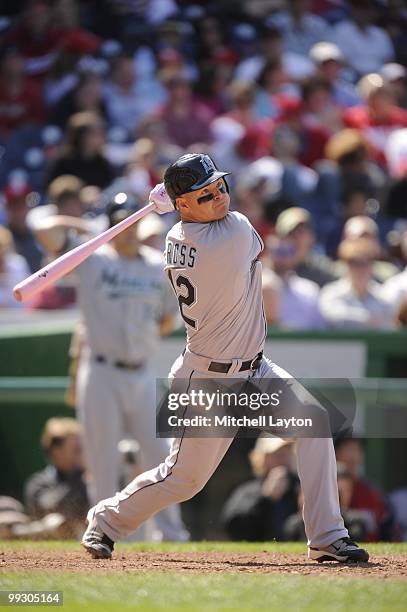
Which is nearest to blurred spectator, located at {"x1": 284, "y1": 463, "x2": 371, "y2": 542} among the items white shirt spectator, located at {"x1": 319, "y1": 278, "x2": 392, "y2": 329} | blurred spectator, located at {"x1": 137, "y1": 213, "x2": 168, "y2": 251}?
white shirt spectator, located at {"x1": 319, "y1": 278, "x2": 392, "y2": 329}

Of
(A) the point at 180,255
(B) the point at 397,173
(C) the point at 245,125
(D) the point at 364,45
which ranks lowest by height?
(B) the point at 397,173

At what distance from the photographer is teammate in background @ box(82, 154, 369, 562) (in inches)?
205

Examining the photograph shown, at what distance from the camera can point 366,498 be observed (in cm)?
806

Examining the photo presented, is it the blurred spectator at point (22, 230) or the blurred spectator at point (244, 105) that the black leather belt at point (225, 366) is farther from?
the blurred spectator at point (244, 105)

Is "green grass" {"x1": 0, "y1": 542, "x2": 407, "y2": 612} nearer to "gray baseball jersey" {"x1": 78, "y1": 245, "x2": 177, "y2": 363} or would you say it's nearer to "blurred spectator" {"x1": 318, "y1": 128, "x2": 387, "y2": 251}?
"gray baseball jersey" {"x1": 78, "y1": 245, "x2": 177, "y2": 363}

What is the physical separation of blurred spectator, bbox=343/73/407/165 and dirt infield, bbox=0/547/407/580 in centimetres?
648

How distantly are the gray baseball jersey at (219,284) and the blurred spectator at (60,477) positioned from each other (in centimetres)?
320

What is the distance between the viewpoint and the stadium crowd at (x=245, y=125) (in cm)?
974

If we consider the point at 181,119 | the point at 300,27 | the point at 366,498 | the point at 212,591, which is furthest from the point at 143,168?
the point at 212,591

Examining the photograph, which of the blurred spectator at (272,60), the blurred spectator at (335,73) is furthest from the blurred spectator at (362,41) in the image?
the blurred spectator at (335,73)

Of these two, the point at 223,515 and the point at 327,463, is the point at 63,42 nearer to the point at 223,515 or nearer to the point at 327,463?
the point at 223,515

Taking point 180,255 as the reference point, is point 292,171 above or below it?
below

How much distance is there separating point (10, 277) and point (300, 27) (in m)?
5.16

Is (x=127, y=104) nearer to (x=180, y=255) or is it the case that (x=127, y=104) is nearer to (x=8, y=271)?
(x=8, y=271)
